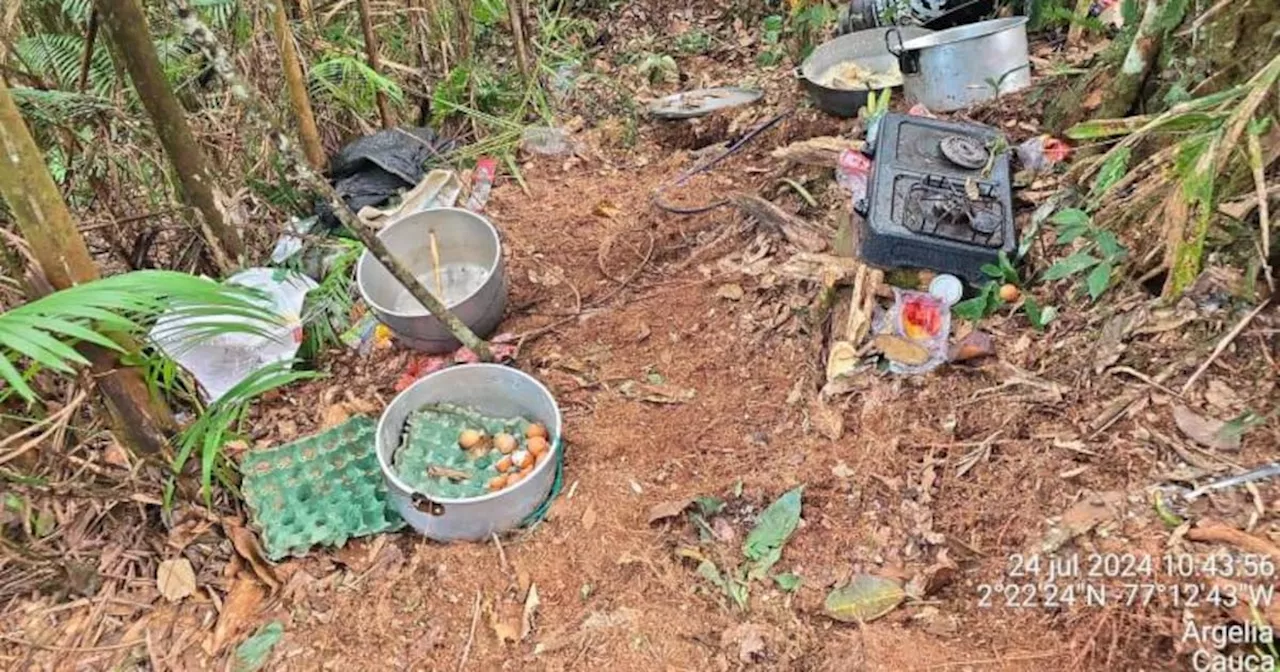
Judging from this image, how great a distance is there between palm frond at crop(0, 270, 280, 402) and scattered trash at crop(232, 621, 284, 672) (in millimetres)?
678

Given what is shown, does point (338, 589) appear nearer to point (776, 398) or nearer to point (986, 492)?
point (776, 398)

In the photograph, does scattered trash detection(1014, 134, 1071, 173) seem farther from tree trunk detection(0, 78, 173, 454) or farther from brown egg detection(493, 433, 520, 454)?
tree trunk detection(0, 78, 173, 454)

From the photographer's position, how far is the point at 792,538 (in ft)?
6.29

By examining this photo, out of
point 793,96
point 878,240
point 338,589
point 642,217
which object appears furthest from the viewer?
A: point 793,96

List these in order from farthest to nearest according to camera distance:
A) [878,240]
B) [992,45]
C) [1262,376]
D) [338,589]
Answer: [992,45], [878,240], [338,589], [1262,376]

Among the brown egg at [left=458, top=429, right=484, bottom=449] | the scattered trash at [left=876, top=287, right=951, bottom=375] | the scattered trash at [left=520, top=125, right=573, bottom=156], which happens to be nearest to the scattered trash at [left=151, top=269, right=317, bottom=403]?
the brown egg at [left=458, top=429, right=484, bottom=449]

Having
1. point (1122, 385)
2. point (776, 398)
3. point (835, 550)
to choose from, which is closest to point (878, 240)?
point (776, 398)

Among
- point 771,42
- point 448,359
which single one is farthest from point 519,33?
point 448,359

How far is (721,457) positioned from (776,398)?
0.23 meters

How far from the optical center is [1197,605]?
1459 mm

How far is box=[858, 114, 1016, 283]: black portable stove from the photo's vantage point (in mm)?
2201

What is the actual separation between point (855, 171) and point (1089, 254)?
0.78 meters

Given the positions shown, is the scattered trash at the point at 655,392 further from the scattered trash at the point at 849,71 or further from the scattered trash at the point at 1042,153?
the scattered trash at the point at 849,71

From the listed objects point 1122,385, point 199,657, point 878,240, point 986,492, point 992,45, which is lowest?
point 199,657
